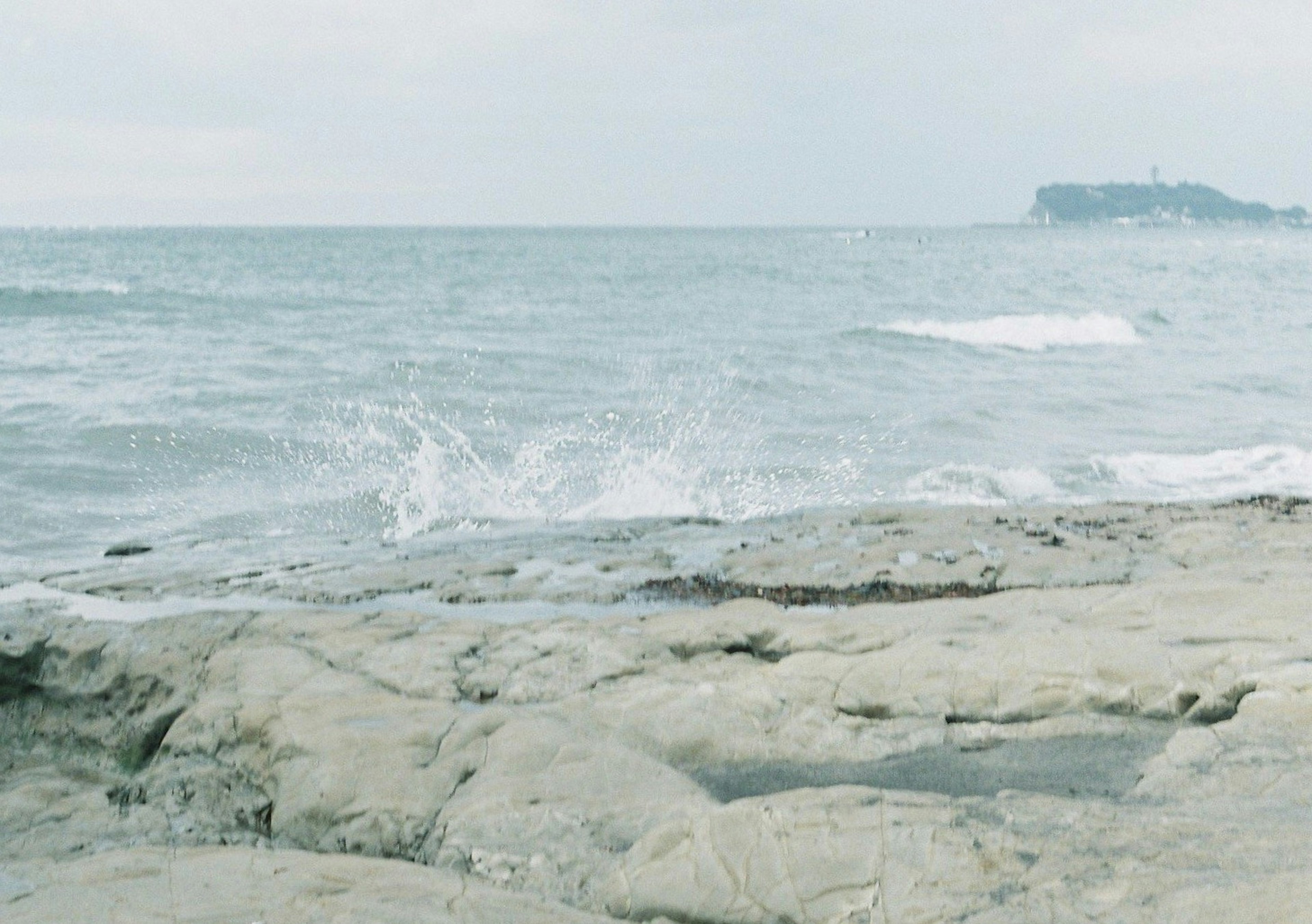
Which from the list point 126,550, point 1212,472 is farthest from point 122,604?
point 1212,472

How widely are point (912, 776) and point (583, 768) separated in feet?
3.82

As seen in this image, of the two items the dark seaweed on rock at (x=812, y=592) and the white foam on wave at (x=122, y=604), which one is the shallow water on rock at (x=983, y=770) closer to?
the dark seaweed on rock at (x=812, y=592)

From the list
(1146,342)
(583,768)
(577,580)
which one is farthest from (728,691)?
(1146,342)

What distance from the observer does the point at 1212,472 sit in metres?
12.0

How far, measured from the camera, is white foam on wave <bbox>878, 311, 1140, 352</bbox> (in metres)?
25.0

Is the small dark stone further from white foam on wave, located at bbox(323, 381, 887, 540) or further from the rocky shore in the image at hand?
white foam on wave, located at bbox(323, 381, 887, 540)

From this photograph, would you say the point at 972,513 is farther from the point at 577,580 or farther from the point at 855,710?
the point at 855,710

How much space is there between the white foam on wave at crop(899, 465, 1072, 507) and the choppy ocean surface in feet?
0.16

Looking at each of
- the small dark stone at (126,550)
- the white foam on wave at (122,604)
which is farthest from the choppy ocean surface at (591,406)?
the white foam on wave at (122,604)

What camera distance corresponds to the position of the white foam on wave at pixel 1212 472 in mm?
11109

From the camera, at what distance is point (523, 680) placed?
4.75 meters

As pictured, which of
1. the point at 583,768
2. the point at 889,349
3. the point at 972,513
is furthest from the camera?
the point at 889,349

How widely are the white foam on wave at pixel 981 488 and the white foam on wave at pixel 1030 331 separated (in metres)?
13.8

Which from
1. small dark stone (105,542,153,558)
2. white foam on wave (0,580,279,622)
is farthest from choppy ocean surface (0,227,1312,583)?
white foam on wave (0,580,279,622)
